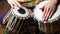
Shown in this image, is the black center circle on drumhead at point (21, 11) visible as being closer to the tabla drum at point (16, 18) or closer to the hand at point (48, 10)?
the tabla drum at point (16, 18)

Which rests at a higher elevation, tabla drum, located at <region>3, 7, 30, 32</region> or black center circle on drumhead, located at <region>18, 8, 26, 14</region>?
black center circle on drumhead, located at <region>18, 8, 26, 14</region>

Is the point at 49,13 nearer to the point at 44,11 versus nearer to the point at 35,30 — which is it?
the point at 44,11

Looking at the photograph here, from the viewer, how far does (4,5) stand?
6.54 feet

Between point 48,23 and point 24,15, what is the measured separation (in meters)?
0.18

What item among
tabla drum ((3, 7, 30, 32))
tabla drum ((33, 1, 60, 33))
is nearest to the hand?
tabla drum ((33, 1, 60, 33))

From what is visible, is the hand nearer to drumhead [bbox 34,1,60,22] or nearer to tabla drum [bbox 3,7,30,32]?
drumhead [bbox 34,1,60,22]

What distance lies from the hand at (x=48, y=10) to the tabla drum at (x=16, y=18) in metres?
0.13

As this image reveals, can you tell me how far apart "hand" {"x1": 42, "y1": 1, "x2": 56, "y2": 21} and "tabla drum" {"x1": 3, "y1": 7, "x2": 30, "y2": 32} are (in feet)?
Result: 0.42

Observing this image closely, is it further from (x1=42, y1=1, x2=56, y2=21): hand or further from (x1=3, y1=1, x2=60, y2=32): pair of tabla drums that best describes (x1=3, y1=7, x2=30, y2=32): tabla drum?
(x1=42, y1=1, x2=56, y2=21): hand

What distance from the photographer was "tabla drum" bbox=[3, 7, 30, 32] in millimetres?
1273

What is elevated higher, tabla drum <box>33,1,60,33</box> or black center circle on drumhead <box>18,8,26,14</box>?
black center circle on drumhead <box>18,8,26,14</box>

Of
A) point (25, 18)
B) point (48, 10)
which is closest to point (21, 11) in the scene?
point (25, 18)

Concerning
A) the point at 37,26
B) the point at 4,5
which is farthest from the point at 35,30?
the point at 4,5

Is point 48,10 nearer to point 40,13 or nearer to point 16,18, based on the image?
point 40,13
